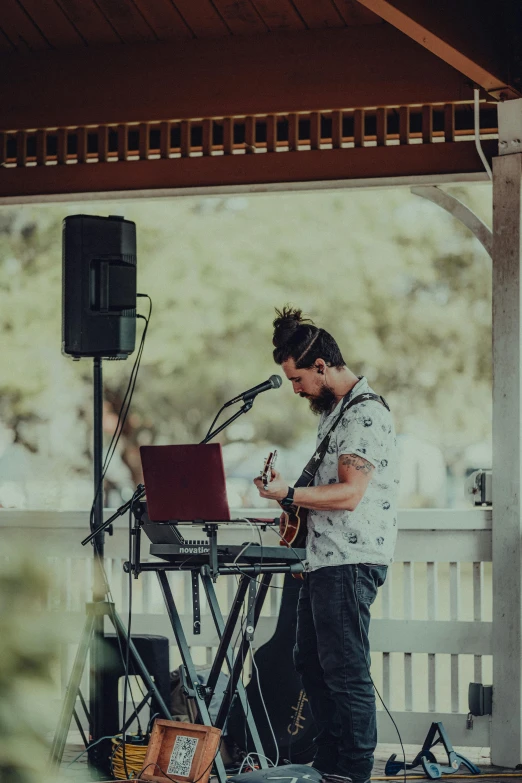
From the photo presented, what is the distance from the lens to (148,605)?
15.9ft

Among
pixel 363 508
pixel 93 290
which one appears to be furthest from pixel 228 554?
pixel 93 290

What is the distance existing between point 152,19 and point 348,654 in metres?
2.91

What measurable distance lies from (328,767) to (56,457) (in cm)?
1093

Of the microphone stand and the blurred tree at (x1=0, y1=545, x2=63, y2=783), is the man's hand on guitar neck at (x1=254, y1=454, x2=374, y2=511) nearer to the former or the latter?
the microphone stand

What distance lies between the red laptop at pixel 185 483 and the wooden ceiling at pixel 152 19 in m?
2.26

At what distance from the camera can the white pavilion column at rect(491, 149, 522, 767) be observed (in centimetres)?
423

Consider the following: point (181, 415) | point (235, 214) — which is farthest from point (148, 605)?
point (181, 415)

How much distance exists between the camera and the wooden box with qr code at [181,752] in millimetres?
3209

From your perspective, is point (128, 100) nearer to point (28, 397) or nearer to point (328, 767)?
point (328, 767)

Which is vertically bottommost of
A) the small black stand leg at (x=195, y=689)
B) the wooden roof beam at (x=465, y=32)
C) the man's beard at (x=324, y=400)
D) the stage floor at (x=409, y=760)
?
the stage floor at (x=409, y=760)

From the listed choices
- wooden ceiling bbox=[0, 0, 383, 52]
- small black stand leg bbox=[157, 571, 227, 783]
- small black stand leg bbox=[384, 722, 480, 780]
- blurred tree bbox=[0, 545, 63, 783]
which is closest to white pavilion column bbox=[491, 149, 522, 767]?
small black stand leg bbox=[384, 722, 480, 780]

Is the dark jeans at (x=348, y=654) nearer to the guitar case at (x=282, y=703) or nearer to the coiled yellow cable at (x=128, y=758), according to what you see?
the guitar case at (x=282, y=703)

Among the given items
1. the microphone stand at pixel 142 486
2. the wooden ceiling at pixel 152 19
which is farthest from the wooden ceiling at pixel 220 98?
the microphone stand at pixel 142 486

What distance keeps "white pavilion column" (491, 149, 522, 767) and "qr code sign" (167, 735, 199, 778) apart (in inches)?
60.2
